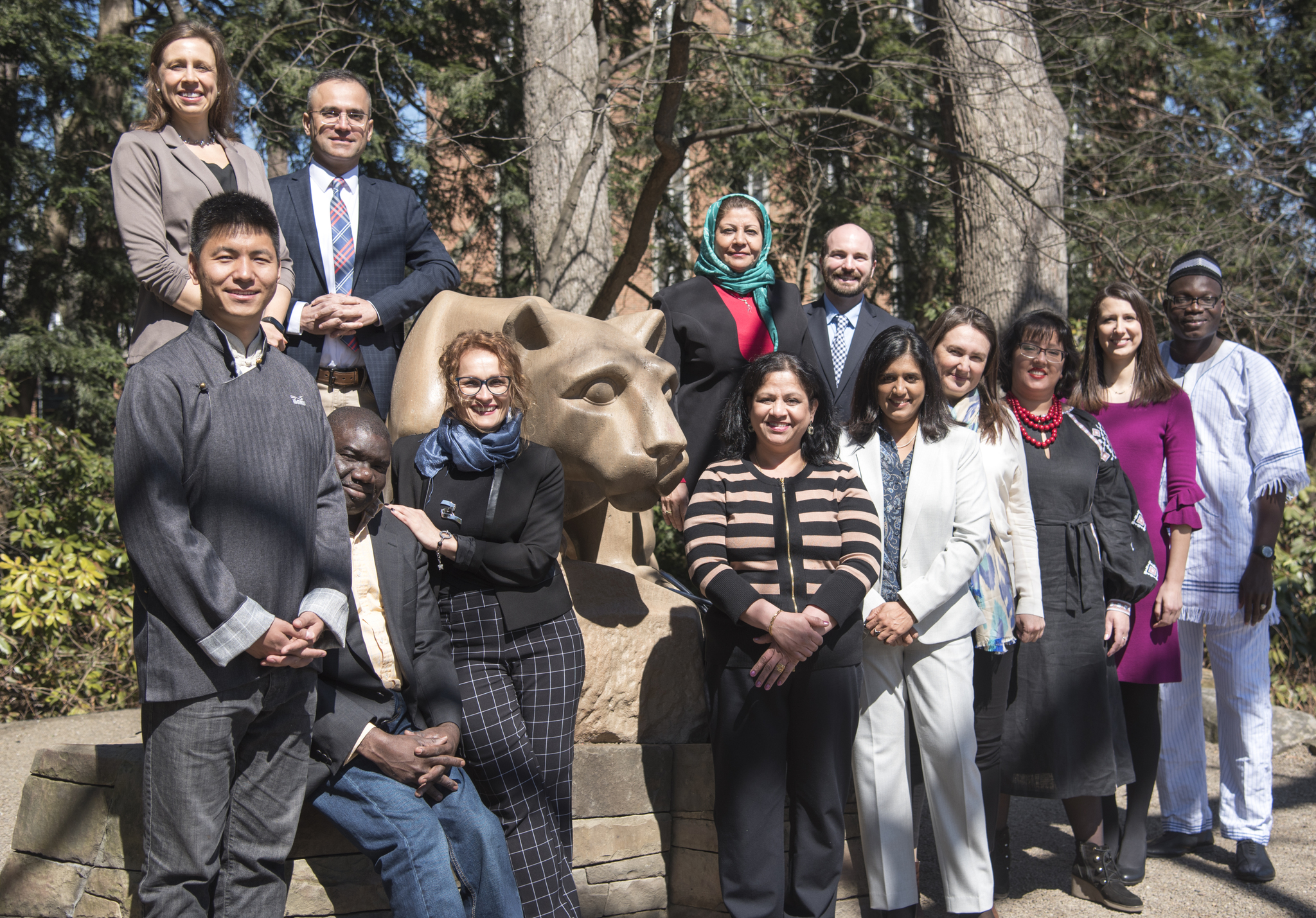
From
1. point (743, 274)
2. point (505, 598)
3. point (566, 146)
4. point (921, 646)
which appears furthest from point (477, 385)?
point (566, 146)

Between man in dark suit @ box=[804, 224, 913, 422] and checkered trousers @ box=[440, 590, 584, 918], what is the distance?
5.29ft

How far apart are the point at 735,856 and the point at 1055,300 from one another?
507 cm

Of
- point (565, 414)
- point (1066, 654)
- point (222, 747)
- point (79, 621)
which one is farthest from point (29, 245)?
point (1066, 654)

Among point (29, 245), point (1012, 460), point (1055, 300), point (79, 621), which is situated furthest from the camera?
point (29, 245)

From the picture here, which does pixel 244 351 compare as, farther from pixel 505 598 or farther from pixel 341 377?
pixel 341 377

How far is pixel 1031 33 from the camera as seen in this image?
678 centimetres

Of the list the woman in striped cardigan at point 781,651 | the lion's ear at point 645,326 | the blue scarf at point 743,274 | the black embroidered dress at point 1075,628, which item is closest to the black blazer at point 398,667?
the woman in striped cardigan at point 781,651

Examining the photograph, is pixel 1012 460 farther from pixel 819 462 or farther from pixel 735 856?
pixel 735 856

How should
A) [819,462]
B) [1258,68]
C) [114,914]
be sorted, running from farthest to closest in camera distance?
1. [1258,68]
2. [819,462]
3. [114,914]

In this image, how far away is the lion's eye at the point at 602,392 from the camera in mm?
3428

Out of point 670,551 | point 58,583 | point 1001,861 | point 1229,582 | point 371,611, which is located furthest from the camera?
point 670,551

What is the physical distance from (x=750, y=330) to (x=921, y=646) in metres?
1.36

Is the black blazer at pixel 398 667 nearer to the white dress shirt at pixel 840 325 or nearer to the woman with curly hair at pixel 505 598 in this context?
the woman with curly hair at pixel 505 598

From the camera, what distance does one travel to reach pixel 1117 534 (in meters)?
3.85
